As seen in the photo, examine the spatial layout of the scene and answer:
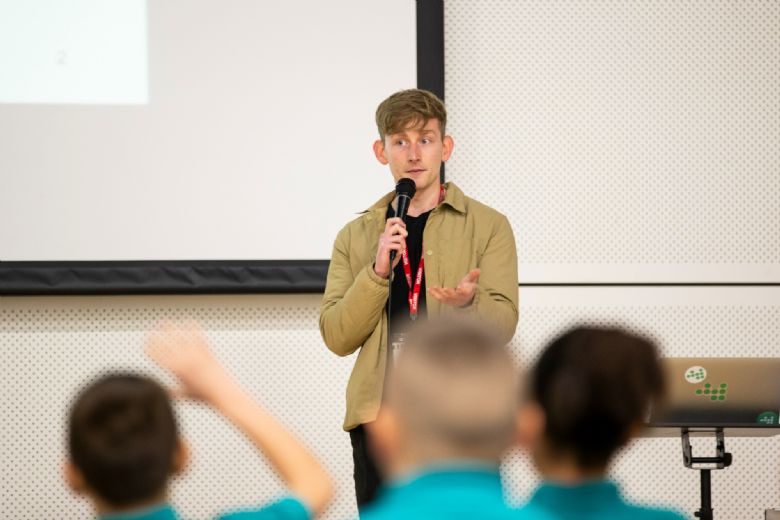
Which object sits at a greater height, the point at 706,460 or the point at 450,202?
the point at 450,202

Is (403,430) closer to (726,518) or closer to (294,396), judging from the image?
(294,396)

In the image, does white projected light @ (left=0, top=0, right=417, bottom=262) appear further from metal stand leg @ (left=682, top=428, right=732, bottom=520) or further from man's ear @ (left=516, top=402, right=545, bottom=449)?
man's ear @ (left=516, top=402, right=545, bottom=449)

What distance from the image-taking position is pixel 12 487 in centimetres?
359

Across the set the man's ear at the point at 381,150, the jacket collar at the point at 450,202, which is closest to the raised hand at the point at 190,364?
the jacket collar at the point at 450,202

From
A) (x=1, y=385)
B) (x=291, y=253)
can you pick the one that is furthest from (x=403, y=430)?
(x=1, y=385)

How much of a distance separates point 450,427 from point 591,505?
0.24 meters

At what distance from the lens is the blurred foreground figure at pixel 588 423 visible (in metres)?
1.23

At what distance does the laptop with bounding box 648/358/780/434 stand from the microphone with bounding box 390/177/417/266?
0.79 m

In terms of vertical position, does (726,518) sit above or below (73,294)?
below

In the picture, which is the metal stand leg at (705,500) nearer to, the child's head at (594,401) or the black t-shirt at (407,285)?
the black t-shirt at (407,285)

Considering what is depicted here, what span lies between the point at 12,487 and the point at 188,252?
101 cm

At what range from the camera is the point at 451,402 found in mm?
1122

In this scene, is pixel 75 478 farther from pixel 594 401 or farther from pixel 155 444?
pixel 594 401

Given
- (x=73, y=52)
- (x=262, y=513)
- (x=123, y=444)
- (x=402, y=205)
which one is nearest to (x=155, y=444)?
(x=123, y=444)
